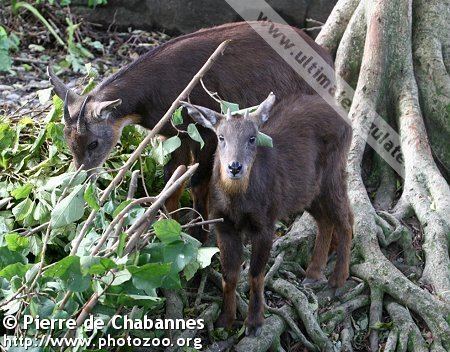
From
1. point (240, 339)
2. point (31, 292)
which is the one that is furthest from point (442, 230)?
point (31, 292)

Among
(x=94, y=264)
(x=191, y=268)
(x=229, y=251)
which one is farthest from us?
(x=229, y=251)

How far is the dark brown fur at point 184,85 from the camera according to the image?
7469 millimetres

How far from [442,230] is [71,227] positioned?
10.7 ft

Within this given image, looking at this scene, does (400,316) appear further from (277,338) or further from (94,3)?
(94,3)

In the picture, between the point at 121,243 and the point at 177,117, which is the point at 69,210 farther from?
the point at 177,117

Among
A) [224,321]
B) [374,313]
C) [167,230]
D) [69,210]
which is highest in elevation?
[167,230]

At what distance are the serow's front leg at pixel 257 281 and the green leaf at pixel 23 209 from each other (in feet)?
6.01

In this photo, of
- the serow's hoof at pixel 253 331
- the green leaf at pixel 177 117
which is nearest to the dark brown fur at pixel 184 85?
the green leaf at pixel 177 117

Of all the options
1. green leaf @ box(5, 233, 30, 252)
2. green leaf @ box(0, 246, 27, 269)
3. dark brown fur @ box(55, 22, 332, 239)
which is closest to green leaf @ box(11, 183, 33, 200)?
dark brown fur @ box(55, 22, 332, 239)

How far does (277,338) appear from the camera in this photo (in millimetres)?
7035

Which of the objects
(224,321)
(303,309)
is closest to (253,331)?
(224,321)

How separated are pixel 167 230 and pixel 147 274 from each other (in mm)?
336

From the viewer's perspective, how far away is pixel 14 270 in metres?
5.89

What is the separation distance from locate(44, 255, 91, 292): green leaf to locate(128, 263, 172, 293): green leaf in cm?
31
